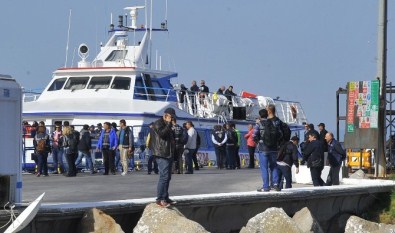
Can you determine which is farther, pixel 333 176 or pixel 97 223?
pixel 333 176

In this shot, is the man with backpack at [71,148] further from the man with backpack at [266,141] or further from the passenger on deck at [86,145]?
the man with backpack at [266,141]

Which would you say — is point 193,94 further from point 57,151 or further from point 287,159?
point 287,159

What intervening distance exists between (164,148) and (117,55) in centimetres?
2795

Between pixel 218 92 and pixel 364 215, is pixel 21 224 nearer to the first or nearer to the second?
pixel 364 215

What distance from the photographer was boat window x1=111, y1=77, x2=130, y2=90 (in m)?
39.6

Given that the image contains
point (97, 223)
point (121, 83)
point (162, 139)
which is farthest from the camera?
point (121, 83)

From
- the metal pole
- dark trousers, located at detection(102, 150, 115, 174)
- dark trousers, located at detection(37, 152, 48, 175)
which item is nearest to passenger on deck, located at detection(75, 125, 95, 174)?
dark trousers, located at detection(102, 150, 115, 174)

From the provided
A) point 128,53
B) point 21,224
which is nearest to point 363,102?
point 21,224

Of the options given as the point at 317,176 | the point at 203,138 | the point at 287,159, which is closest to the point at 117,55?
the point at 203,138

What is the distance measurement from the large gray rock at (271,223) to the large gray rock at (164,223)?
201 centimetres

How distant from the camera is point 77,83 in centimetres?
4047

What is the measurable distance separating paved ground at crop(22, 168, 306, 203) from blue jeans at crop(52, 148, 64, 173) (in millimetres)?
714

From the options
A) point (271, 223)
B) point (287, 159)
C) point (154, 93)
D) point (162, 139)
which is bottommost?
point (271, 223)

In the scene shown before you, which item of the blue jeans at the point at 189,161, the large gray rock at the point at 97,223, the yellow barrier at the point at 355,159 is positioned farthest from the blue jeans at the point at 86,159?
the large gray rock at the point at 97,223
